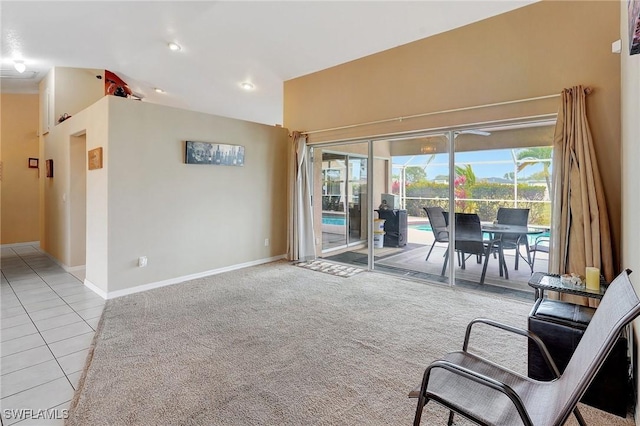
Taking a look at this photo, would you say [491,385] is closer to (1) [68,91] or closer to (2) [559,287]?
(2) [559,287]

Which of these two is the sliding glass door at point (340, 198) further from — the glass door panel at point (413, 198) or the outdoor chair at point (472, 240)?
the outdoor chair at point (472, 240)

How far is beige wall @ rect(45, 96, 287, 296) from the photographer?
12.7 feet

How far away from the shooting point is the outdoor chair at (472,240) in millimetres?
4137

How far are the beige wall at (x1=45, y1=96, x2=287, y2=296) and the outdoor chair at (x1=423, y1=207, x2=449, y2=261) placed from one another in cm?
266

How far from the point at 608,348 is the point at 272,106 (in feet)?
23.8

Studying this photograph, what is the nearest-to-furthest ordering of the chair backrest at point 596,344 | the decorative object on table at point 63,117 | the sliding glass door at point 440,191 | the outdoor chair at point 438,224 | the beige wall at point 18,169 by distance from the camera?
1. the chair backrest at point 596,344
2. the sliding glass door at point 440,191
3. the outdoor chair at point 438,224
4. the decorative object on table at point 63,117
5. the beige wall at point 18,169

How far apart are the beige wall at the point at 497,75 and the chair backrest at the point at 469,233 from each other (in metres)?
1.24

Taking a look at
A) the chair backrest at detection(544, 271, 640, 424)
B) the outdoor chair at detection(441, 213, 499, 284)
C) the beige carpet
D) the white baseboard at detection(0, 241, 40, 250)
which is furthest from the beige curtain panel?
the white baseboard at detection(0, 241, 40, 250)

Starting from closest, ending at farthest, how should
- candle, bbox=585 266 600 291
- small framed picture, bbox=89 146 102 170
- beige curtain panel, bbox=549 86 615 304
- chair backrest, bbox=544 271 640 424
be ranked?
chair backrest, bbox=544 271 640 424 < candle, bbox=585 266 600 291 < beige curtain panel, bbox=549 86 615 304 < small framed picture, bbox=89 146 102 170

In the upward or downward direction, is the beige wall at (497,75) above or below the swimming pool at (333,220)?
above

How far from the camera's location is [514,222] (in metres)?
3.94

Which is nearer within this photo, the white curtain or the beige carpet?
the beige carpet

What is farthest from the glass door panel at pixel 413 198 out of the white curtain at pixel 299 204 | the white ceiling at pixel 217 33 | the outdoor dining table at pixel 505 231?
the white ceiling at pixel 217 33

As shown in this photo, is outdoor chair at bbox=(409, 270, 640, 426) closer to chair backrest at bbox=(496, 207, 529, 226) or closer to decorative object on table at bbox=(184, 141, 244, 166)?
chair backrest at bbox=(496, 207, 529, 226)
